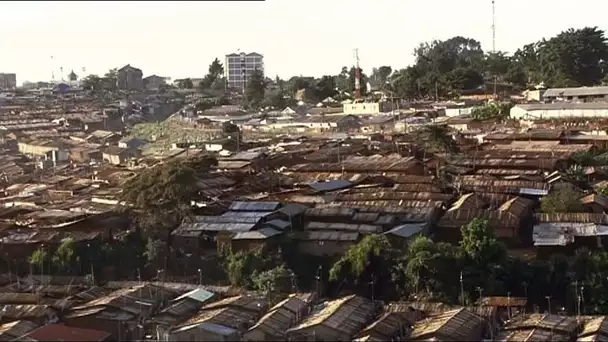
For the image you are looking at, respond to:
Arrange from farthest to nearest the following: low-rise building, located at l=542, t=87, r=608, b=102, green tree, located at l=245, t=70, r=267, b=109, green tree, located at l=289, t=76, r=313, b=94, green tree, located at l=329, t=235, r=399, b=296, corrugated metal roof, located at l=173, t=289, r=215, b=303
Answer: green tree, located at l=289, t=76, r=313, b=94 < green tree, located at l=245, t=70, r=267, b=109 < low-rise building, located at l=542, t=87, r=608, b=102 < green tree, located at l=329, t=235, r=399, b=296 < corrugated metal roof, located at l=173, t=289, r=215, b=303

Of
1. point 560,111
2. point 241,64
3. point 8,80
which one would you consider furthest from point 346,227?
point 8,80

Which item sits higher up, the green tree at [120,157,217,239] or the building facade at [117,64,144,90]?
the building facade at [117,64,144,90]

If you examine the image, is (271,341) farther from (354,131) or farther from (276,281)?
(354,131)

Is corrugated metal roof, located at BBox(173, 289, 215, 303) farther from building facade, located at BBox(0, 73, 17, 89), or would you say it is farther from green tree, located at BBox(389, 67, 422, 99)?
building facade, located at BBox(0, 73, 17, 89)

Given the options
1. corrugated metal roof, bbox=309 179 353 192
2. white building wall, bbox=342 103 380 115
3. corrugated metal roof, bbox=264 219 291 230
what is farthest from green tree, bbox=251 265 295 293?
white building wall, bbox=342 103 380 115

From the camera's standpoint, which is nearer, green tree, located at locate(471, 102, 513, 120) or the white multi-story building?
green tree, located at locate(471, 102, 513, 120)

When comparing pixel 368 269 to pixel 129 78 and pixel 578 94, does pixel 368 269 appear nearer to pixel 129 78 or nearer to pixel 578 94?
pixel 578 94
